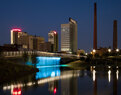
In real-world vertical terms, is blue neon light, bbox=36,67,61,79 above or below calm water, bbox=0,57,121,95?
below

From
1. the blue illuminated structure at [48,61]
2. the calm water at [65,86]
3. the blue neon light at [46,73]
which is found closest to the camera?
the calm water at [65,86]

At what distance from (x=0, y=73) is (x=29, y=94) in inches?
533

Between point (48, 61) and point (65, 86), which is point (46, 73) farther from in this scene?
point (48, 61)

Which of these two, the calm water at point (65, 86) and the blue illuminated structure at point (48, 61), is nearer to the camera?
the calm water at point (65, 86)

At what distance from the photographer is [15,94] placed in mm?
18719

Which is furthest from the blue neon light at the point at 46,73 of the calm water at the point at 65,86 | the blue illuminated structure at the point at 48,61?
the blue illuminated structure at the point at 48,61

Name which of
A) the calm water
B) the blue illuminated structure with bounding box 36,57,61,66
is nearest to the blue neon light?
the calm water

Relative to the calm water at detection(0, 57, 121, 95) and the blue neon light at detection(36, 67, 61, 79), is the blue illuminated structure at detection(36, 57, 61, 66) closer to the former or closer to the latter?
the blue neon light at detection(36, 67, 61, 79)

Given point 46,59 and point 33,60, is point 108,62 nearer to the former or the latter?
point 46,59

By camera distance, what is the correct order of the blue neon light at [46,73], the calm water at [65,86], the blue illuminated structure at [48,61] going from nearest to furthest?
the calm water at [65,86], the blue neon light at [46,73], the blue illuminated structure at [48,61]

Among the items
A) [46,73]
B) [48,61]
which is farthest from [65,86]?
[48,61]

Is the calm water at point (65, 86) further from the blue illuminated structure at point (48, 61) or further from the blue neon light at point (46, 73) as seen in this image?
the blue illuminated structure at point (48, 61)

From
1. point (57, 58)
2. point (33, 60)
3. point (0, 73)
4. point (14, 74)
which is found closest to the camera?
point (0, 73)

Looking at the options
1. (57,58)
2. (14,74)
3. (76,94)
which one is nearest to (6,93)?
(76,94)
